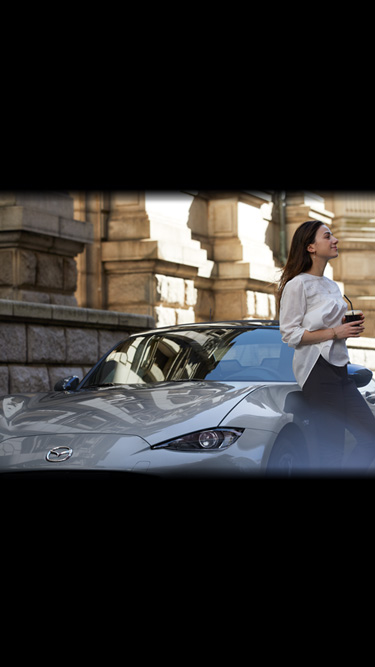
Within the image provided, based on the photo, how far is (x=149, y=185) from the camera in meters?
3.25

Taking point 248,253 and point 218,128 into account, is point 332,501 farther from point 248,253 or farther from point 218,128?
point 248,253

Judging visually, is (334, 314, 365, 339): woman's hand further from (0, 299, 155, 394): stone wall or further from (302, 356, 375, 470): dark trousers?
(0, 299, 155, 394): stone wall

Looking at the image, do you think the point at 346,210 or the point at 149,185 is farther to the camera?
the point at 346,210

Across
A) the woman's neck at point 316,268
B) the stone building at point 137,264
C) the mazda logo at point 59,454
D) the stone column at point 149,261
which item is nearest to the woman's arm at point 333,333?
the woman's neck at point 316,268

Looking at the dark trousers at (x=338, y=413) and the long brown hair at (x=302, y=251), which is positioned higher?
the long brown hair at (x=302, y=251)

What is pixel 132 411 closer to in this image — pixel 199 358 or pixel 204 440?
pixel 204 440

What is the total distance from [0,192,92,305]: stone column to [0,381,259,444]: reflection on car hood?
660 cm

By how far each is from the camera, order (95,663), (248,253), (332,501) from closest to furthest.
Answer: (95,663), (332,501), (248,253)

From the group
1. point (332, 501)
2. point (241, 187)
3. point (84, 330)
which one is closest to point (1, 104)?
point (241, 187)

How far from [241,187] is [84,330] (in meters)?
8.27

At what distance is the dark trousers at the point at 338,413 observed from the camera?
4895 mm

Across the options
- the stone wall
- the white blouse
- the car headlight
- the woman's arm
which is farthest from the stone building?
the car headlight

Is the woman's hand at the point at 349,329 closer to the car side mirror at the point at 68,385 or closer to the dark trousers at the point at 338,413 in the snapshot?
the dark trousers at the point at 338,413

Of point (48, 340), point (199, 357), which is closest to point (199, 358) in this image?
point (199, 357)
